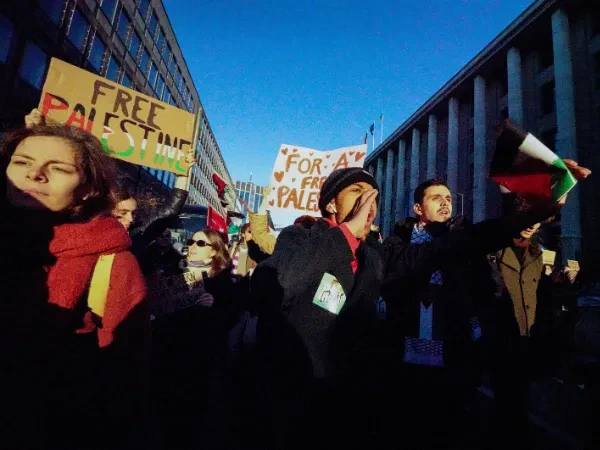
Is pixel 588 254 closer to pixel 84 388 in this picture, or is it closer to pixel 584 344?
pixel 584 344

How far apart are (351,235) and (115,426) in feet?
3.82

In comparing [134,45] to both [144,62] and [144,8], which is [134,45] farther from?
[144,8]

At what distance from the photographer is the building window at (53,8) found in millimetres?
14630

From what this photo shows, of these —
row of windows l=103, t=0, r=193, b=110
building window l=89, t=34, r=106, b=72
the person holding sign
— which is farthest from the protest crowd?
row of windows l=103, t=0, r=193, b=110

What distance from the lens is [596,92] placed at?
18.3m

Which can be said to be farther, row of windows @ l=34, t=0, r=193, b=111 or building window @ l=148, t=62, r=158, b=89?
building window @ l=148, t=62, r=158, b=89

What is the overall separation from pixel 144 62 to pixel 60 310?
30.4 m

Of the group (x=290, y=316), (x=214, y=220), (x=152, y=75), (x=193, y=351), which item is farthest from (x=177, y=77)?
(x=290, y=316)

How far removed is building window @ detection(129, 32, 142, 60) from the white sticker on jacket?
2822 cm

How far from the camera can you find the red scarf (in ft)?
3.72

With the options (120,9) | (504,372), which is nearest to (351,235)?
(504,372)

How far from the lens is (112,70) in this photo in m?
21.6

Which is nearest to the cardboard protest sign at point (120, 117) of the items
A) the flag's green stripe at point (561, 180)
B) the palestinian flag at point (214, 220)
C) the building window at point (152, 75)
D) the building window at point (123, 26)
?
the palestinian flag at point (214, 220)

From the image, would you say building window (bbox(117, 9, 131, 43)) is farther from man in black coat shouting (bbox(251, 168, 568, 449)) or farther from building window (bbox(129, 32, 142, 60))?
man in black coat shouting (bbox(251, 168, 568, 449))
